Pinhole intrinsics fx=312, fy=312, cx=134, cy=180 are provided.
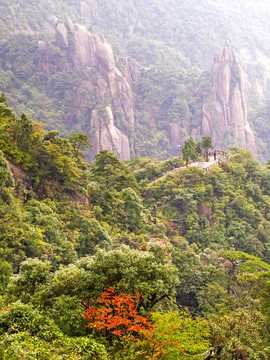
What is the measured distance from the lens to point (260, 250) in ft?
92.1

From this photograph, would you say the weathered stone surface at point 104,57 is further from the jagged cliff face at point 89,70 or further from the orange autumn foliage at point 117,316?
the orange autumn foliage at point 117,316

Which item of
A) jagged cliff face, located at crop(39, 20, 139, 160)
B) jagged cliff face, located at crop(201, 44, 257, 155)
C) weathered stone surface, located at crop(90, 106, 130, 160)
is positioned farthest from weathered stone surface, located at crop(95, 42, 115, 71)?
jagged cliff face, located at crop(201, 44, 257, 155)

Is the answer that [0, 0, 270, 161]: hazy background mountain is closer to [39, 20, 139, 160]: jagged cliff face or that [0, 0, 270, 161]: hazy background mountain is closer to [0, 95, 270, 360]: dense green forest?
[39, 20, 139, 160]: jagged cliff face

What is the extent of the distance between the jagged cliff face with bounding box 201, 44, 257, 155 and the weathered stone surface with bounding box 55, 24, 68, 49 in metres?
38.2

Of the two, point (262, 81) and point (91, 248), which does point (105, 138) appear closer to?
point (91, 248)

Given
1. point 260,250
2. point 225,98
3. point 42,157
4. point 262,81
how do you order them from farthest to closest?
point 262,81 < point 225,98 < point 260,250 < point 42,157

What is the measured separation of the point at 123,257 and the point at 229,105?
7788cm

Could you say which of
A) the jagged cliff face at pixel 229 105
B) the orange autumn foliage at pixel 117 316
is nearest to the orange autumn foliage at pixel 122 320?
the orange autumn foliage at pixel 117 316

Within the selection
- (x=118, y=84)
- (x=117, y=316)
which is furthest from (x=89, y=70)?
(x=117, y=316)

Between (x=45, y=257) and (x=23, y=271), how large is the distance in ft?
16.5

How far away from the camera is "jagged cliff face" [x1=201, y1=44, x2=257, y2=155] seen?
258 ft

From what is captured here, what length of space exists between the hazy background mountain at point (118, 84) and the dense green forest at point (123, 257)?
36925 millimetres

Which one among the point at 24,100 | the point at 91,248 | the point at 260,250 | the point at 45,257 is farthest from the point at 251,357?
the point at 24,100

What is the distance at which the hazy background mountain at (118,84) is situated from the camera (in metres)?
69.5
